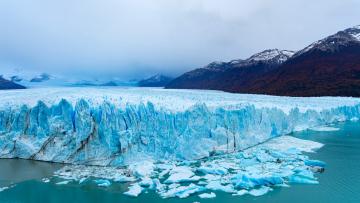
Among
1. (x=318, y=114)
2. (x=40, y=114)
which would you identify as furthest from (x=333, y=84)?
(x=40, y=114)

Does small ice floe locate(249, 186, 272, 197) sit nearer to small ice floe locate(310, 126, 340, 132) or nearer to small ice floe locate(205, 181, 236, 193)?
small ice floe locate(205, 181, 236, 193)

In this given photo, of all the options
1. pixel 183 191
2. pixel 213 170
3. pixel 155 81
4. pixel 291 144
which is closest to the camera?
pixel 183 191

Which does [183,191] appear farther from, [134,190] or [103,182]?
[103,182]

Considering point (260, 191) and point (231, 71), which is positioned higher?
point (231, 71)

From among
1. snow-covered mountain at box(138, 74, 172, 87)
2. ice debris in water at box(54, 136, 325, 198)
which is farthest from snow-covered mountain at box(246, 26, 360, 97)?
snow-covered mountain at box(138, 74, 172, 87)

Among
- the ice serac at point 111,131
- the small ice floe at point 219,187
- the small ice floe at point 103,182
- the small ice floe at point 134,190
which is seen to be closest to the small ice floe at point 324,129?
the ice serac at point 111,131

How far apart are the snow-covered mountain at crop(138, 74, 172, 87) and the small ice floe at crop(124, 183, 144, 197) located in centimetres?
9298

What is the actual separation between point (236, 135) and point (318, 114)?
31.6ft

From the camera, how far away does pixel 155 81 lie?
109m

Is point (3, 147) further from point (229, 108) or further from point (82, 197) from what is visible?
point (229, 108)

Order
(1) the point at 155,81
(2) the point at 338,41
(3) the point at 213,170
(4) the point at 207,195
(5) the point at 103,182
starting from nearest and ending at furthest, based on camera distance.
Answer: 1. (4) the point at 207,195
2. (5) the point at 103,182
3. (3) the point at 213,170
4. (2) the point at 338,41
5. (1) the point at 155,81

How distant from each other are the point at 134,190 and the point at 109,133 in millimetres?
3354

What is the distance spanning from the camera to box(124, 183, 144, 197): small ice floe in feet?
28.3

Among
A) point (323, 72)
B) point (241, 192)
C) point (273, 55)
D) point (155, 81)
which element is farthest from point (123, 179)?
point (155, 81)
